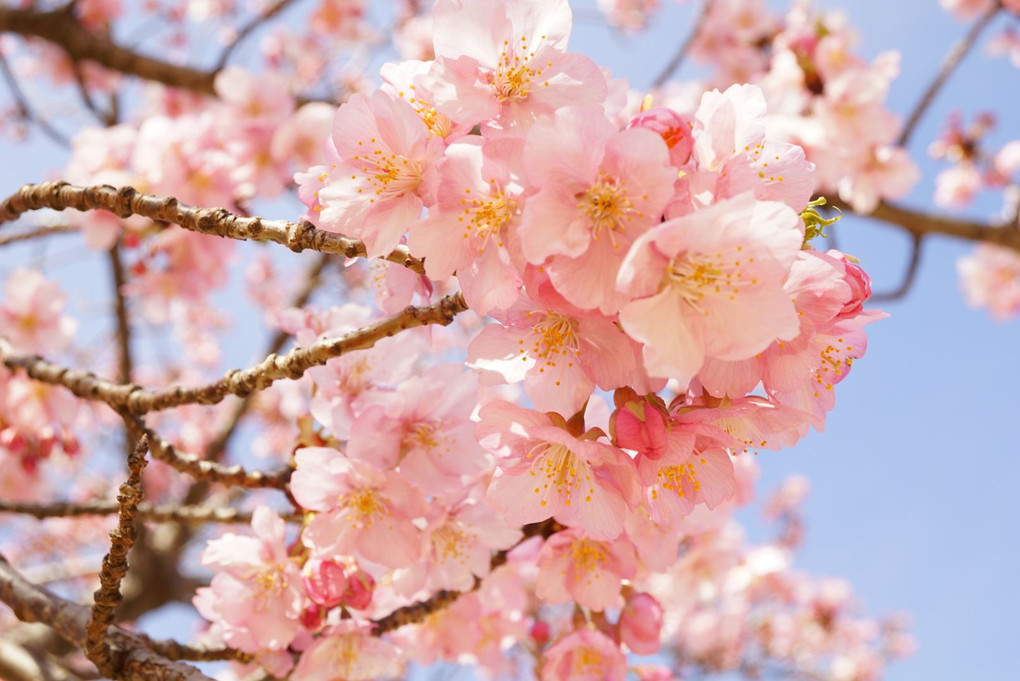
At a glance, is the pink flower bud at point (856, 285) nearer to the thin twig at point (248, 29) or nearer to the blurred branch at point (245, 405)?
the thin twig at point (248, 29)

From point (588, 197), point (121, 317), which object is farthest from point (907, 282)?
point (121, 317)

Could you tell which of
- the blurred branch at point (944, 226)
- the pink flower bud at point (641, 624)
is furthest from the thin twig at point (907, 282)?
the pink flower bud at point (641, 624)

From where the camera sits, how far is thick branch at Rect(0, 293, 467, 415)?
1.05m

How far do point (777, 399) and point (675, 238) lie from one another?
326mm

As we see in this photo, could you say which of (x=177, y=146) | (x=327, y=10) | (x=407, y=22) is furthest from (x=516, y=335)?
(x=327, y=10)

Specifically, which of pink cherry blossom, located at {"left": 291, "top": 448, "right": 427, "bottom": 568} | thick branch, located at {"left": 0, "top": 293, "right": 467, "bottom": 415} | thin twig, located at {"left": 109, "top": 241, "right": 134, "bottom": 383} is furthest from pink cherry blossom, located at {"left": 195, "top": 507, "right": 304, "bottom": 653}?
thin twig, located at {"left": 109, "top": 241, "right": 134, "bottom": 383}

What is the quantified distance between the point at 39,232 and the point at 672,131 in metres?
2.33

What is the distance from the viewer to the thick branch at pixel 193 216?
38.0 inches

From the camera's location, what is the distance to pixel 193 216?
110 cm

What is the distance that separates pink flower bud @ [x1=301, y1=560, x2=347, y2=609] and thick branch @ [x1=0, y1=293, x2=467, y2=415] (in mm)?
343

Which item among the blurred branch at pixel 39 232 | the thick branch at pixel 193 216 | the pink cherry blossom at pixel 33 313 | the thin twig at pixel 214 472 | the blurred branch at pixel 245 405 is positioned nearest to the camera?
the thick branch at pixel 193 216

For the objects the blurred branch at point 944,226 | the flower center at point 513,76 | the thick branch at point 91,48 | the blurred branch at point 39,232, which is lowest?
the flower center at point 513,76

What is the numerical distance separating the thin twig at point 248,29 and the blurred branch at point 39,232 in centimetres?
134

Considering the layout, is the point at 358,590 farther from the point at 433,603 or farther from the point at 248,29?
the point at 248,29
